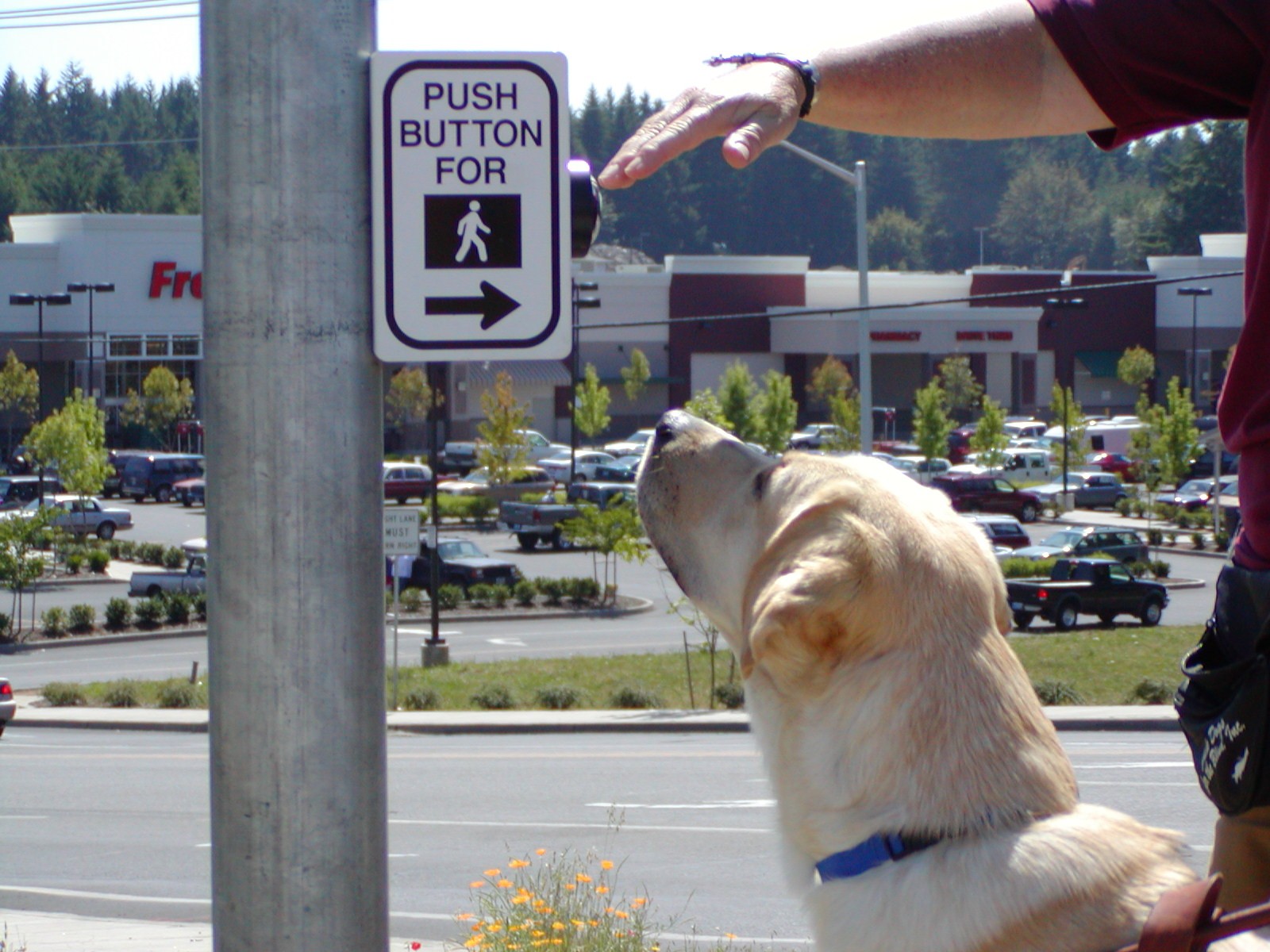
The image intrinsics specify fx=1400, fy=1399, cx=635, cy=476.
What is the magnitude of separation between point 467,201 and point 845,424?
54.8 metres

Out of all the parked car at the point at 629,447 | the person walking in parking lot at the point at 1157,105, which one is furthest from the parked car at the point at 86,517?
the person walking in parking lot at the point at 1157,105

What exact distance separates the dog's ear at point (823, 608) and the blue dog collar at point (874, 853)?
285 millimetres

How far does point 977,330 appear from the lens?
72.8 metres

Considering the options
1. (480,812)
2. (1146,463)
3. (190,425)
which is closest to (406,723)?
(480,812)

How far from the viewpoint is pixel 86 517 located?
45.8 metres

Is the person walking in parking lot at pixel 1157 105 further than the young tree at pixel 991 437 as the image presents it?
No

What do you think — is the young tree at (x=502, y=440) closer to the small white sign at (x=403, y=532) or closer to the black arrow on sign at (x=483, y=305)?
the small white sign at (x=403, y=532)

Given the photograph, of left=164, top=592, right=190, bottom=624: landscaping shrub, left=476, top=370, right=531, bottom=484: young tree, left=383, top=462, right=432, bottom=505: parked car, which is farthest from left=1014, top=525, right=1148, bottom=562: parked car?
left=383, top=462, right=432, bottom=505: parked car

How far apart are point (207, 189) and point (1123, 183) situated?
177185 millimetres

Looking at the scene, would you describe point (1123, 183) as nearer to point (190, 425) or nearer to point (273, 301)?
point (190, 425)

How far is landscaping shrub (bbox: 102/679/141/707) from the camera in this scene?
24.2m

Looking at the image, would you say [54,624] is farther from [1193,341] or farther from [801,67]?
[1193,341]

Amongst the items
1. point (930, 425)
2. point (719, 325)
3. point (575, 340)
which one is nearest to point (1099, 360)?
point (719, 325)

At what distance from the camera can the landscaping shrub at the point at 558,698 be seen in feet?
71.1
